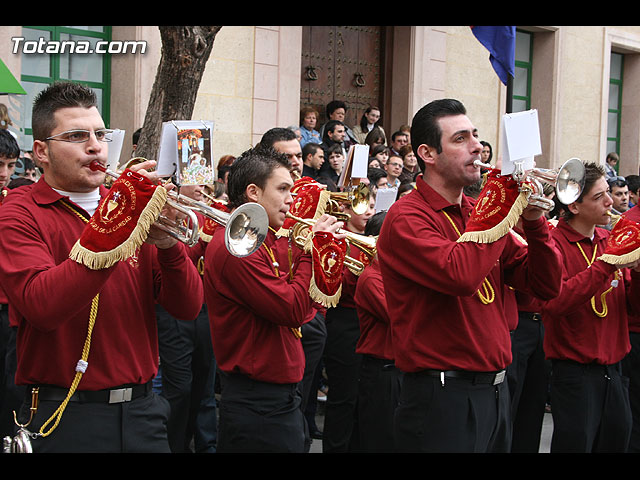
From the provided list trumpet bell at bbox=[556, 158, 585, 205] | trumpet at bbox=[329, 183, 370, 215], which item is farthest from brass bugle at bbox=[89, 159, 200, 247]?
trumpet at bbox=[329, 183, 370, 215]

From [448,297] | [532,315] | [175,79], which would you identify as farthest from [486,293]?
[175,79]

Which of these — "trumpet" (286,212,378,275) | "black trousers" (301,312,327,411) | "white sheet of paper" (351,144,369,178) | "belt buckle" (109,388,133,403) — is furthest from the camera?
"black trousers" (301,312,327,411)

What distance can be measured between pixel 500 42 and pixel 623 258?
1.52 meters

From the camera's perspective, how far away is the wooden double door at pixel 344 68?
1344cm

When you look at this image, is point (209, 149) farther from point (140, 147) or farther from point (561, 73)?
point (561, 73)

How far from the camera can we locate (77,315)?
3.12m

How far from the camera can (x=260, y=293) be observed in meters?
4.06

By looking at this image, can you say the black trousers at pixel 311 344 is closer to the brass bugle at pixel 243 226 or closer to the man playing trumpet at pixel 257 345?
the man playing trumpet at pixel 257 345

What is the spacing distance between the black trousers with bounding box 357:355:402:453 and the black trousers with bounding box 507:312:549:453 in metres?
1.17

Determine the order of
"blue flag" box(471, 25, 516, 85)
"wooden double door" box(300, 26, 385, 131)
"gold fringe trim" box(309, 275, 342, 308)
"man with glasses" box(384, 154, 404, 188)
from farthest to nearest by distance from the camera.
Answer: "wooden double door" box(300, 26, 385, 131) → "man with glasses" box(384, 154, 404, 188) → "blue flag" box(471, 25, 516, 85) → "gold fringe trim" box(309, 275, 342, 308)

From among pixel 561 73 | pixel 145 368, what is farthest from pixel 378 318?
pixel 561 73

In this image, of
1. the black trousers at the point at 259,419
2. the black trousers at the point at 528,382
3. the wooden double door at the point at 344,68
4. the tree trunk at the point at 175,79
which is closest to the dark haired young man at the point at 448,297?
A: the black trousers at the point at 259,419

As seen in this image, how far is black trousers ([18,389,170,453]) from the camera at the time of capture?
3066mm

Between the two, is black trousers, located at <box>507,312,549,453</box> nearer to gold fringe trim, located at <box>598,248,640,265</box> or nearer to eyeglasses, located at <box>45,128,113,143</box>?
gold fringe trim, located at <box>598,248,640,265</box>
